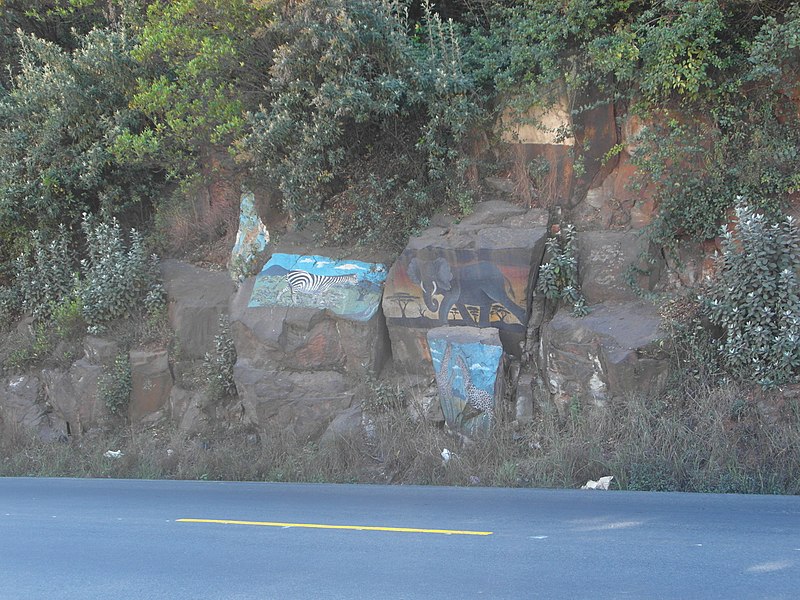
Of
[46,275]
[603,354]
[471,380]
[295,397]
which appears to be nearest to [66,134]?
[46,275]

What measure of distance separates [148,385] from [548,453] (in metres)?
A: 7.18

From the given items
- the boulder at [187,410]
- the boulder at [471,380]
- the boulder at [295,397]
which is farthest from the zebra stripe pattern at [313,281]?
the boulder at [187,410]

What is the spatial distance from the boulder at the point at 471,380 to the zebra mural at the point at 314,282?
208cm

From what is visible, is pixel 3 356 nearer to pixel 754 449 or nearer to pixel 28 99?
pixel 28 99

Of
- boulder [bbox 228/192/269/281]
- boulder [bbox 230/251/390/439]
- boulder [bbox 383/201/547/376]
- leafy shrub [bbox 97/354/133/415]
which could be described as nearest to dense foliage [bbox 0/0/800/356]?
boulder [bbox 228/192/269/281]

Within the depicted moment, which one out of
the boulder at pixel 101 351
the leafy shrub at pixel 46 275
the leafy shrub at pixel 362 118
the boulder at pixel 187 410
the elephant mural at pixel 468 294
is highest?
the leafy shrub at pixel 362 118

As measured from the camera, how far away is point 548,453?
9.91 m

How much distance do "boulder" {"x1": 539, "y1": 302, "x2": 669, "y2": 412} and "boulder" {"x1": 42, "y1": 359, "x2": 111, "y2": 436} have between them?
7.72m

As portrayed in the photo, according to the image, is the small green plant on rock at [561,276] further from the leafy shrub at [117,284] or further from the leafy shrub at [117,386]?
the leafy shrub at [117,386]

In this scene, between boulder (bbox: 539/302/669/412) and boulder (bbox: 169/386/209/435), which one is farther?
boulder (bbox: 169/386/209/435)

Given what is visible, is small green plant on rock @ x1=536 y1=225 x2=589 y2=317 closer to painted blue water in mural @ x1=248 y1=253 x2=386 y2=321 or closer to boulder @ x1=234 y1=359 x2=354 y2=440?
painted blue water in mural @ x1=248 y1=253 x2=386 y2=321

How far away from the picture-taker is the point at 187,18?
1245 cm

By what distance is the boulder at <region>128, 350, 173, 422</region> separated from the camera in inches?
528

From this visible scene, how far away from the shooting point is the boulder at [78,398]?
13562 millimetres
